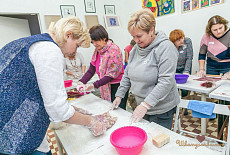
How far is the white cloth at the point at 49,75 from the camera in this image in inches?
27.4

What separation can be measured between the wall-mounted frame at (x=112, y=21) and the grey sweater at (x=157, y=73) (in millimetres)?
3468

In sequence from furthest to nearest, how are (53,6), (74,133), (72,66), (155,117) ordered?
(53,6)
(72,66)
(155,117)
(74,133)

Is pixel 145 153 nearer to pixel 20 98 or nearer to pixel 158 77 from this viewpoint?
pixel 158 77

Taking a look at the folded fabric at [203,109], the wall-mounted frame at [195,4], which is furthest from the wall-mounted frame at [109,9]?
the folded fabric at [203,109]

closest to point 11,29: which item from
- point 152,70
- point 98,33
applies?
point 98,33

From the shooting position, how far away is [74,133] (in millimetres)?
1126

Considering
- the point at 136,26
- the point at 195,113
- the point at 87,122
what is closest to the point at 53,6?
the point at 136,26

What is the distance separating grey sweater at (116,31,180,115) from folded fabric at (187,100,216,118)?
13 centimetres

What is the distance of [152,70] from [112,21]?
3.84 meters

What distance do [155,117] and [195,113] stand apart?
314 mm

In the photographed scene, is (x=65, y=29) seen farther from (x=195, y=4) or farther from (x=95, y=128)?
(x=195, y=4)

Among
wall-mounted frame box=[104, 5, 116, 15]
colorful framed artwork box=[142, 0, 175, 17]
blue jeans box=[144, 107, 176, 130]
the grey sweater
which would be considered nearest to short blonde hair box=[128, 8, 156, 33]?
the grey sweater

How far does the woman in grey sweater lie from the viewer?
1066 mm

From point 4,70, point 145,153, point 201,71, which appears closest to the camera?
point 4,70
